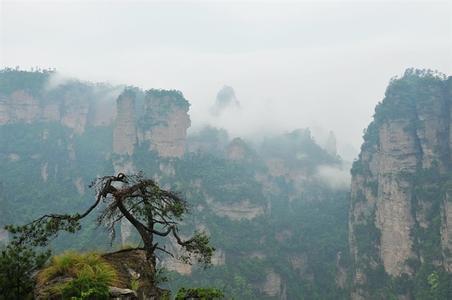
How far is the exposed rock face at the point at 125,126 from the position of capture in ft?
275

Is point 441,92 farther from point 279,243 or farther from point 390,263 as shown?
point 279,243

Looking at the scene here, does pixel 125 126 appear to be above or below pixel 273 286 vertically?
above

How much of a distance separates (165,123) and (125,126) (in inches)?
290

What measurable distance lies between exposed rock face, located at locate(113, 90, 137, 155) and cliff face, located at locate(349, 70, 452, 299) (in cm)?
4039

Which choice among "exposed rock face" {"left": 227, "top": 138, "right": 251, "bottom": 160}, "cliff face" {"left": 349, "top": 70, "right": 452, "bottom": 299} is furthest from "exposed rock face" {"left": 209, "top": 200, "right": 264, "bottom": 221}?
"exposed rock face" {"left": 227, "top": 138, "right": 251, "bottom": 160}

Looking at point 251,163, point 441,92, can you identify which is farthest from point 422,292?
point 251,163

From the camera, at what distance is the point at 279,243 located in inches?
3447

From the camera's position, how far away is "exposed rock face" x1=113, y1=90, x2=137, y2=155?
83812 mm

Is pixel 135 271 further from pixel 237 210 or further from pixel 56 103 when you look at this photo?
pixel 56 103

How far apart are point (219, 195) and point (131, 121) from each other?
65.8 feet

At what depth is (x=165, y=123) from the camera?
8275 cm

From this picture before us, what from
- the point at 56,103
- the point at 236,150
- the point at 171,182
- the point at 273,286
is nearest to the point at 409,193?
the point at 273,286

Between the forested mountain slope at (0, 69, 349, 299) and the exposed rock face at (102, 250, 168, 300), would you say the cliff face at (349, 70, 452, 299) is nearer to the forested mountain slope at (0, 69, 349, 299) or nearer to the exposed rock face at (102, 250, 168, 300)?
the forested mountain slope at (0, 69, 349, 299)

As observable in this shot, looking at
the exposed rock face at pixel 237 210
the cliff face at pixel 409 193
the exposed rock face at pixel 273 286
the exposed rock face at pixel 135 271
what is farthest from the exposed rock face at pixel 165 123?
the exposed rock face at pixel 135 271
